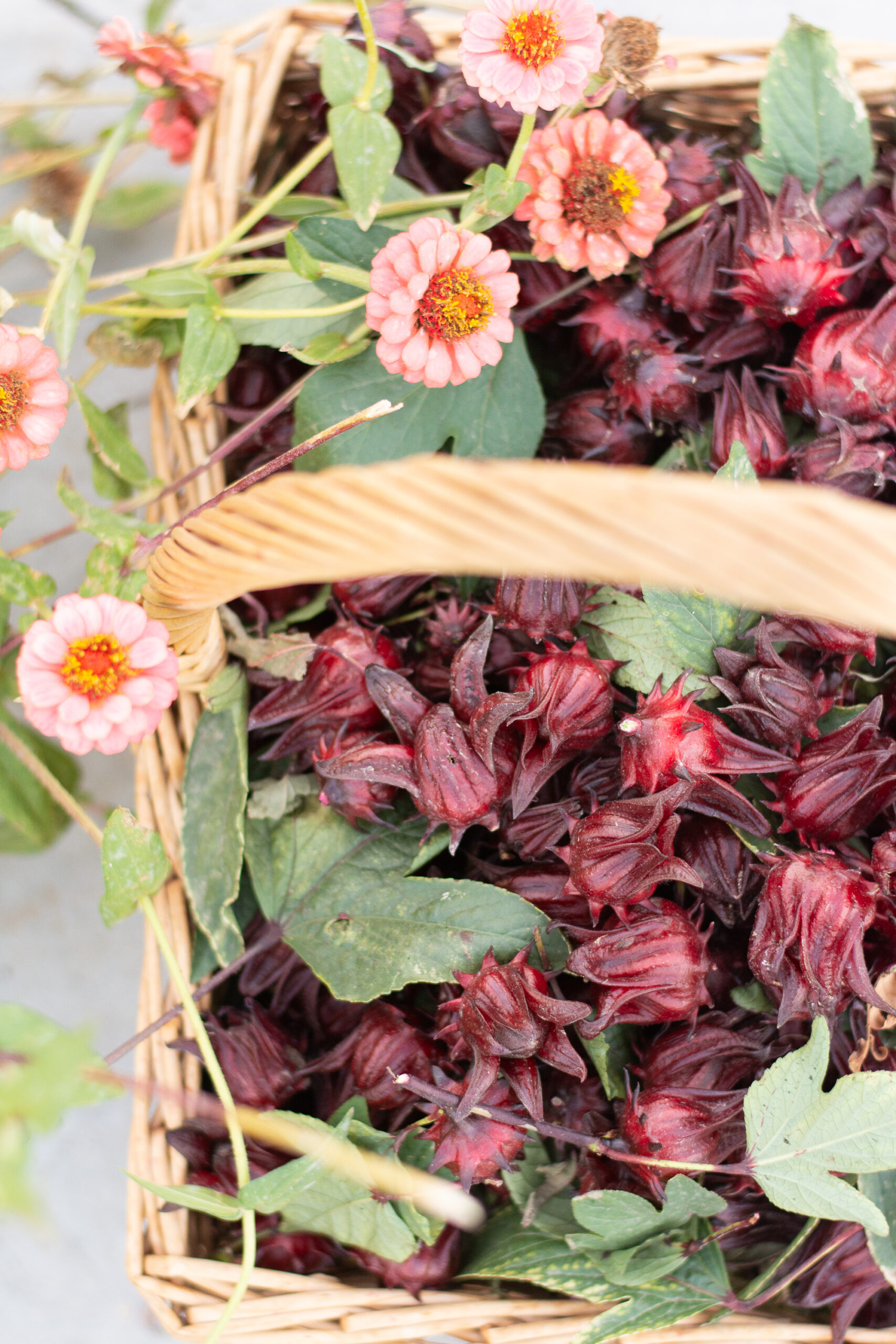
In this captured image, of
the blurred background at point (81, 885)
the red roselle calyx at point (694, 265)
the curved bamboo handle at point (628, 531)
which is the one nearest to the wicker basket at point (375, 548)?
the curved bamboo handle at point (628, 531)

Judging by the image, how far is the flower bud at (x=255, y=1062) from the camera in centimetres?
50

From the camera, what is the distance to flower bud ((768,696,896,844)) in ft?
1.40

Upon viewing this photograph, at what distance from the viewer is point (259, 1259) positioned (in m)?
0.54

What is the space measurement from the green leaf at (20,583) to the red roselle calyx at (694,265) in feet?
1.12

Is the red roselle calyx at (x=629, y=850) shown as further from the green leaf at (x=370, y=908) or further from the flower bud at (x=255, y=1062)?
the flower bud at (x=255, y=1062)

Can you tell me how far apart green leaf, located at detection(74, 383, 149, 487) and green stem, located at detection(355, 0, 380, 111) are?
192mm

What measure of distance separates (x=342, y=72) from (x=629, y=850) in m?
0.38

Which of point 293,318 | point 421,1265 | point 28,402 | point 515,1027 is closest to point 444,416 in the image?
point 293,318

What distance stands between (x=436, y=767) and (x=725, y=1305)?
30 centimetres

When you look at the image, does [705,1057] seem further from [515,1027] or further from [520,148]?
[520,148]

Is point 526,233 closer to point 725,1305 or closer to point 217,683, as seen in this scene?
point 217,683

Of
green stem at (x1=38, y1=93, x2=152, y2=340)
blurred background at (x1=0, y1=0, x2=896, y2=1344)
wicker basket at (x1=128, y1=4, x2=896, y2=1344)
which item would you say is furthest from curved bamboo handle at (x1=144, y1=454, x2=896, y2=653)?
blurred background at (x1=0, y1=0, x2=896, y2=1344)

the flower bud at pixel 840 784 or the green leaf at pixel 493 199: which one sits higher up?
the green leaf at pixel 493 199

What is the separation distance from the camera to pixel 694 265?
0.51 meters
